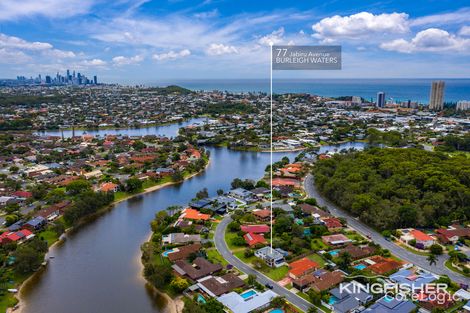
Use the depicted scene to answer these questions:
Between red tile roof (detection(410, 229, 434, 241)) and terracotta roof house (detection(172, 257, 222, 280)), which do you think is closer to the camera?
terracotta roof house (detection(172, 257, 222, 280))

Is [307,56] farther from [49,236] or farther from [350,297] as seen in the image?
[49,236]

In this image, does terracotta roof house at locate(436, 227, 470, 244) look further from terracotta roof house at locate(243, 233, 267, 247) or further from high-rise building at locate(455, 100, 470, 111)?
high-rise building at locate(455, 100, 470, 111)

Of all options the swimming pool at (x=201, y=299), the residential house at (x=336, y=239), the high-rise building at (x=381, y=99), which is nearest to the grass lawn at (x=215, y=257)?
the swimming pool at (x=201, y=299)

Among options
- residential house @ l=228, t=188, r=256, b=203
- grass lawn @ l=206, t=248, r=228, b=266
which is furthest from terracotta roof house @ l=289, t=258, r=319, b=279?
residential house @ l=228, t=188, r=256, b=203

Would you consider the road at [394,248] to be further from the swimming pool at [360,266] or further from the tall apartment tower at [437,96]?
the tall apartment tower at [437,96]

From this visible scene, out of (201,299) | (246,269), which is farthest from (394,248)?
(201,299)

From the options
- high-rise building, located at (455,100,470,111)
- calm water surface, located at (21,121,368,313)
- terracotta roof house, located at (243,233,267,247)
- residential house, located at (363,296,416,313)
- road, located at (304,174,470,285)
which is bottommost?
calm water surface, located at (21,121,368,313)

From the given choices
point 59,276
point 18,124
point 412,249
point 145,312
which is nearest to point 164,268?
point 145,312
